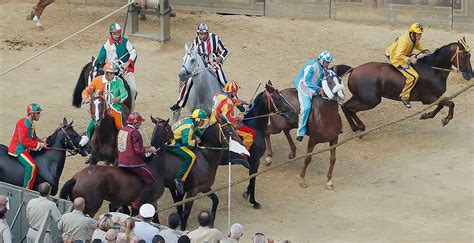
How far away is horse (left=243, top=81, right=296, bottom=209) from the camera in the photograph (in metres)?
18.6

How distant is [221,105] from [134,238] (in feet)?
14.1

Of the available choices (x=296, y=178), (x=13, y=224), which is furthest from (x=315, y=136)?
(x=13, y=224)

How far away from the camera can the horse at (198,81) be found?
1980cm

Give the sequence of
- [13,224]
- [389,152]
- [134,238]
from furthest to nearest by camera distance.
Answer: [389,152] → [13,224] → [134,238]

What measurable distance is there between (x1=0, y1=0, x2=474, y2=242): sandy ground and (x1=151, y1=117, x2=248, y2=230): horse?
660 mm

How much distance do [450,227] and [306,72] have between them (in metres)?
3.51

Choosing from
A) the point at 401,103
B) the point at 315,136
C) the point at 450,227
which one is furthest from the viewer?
the point at 401,103

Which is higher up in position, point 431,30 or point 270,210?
point 431,30

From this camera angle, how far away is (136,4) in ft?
83.5

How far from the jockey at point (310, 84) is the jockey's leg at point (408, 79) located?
2353 millimetres

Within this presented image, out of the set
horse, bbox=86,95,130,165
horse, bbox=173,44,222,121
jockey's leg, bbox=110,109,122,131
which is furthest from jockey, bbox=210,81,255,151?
horse, bbox=86,95,130,165

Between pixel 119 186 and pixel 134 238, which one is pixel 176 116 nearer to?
Result: pixel 119 186

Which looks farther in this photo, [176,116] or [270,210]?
[176,116]

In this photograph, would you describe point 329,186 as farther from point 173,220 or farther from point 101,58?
point 173,220
